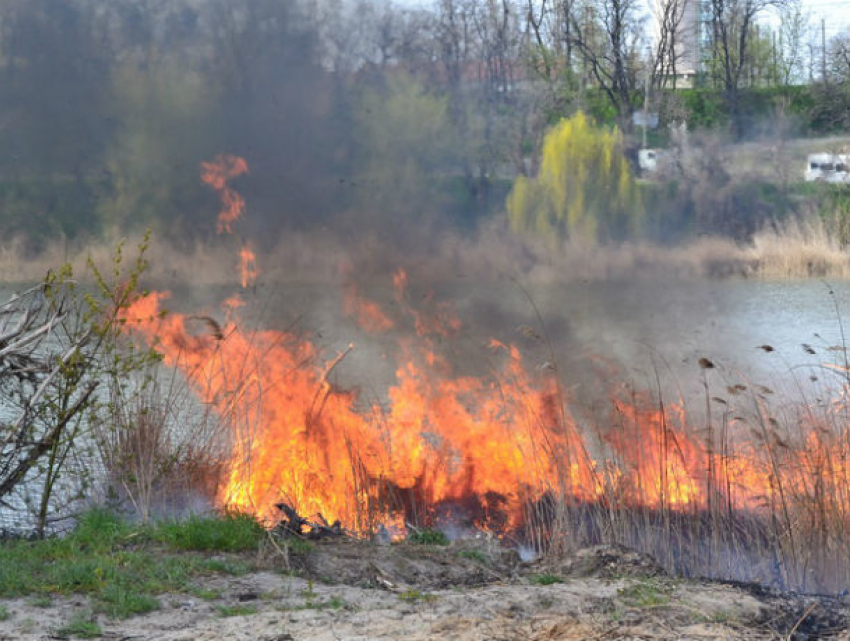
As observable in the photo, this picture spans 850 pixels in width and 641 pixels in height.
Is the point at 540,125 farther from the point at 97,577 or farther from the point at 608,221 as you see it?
the point at 97,577

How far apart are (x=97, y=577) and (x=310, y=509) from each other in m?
2.76

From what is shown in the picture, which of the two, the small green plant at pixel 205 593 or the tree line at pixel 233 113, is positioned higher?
the tree line at pixel 233 113

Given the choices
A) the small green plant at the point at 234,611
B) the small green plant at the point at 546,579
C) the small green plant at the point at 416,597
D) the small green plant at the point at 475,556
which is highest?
the small green plant at the point at 234,611

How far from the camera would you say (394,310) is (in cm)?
1327

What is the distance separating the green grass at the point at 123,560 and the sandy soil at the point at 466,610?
0.11 m

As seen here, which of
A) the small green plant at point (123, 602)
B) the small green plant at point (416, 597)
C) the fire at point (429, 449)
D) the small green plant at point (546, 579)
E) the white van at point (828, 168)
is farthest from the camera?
the white van at point (828, 168)

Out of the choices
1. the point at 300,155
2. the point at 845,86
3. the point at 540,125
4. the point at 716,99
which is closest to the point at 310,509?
the point at 300,155

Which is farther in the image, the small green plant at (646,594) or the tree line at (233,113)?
the tree line at (233,113)

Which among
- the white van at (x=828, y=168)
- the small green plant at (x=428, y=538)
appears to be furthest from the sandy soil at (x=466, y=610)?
the white van at (x=828, y=168)

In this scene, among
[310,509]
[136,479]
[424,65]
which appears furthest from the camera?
[424,65]

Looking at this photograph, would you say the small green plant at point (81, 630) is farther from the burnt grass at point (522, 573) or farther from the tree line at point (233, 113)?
the tree line at point (233, 113)

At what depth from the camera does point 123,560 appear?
6109mm

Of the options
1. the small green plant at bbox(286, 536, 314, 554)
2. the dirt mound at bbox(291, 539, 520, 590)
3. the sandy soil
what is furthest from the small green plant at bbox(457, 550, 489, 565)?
the small green plant at bbox(286, 536, 314, 554)

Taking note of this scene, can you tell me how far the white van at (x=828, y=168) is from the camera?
30.0 meters
